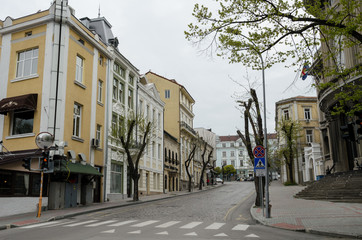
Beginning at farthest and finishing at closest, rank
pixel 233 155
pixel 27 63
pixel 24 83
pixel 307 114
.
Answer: pixel 233 155 < pixel 307 114 < pixel 27 63 < pixel 24 83

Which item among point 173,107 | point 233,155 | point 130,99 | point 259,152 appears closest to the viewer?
point 259,152

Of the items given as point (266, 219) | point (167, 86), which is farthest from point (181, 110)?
point (266, 219)

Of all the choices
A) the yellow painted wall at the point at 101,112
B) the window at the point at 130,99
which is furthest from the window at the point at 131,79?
the yellow painted wall at the point at 101,112

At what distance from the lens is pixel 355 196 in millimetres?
21234

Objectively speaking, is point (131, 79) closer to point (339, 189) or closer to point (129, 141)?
point (129, 141)

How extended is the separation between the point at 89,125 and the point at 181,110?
30235 millimetres

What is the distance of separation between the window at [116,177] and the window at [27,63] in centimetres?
975

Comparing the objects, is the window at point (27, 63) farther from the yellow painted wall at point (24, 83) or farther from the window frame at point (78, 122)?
the window frame at point (78, 122)

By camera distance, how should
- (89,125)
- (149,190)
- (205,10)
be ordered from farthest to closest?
(149,190)
(89,125)
(205,10)

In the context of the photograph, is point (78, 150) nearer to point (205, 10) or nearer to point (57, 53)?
point (57, 53)

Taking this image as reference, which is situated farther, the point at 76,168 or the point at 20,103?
the point at 76,168

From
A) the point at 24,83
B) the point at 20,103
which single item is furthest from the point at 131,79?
the point at 20,103

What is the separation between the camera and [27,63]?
75.6ft

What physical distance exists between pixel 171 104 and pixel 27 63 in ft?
101
